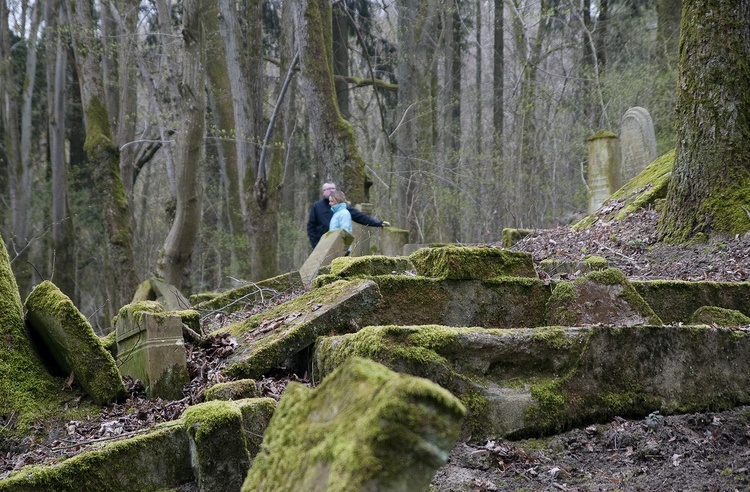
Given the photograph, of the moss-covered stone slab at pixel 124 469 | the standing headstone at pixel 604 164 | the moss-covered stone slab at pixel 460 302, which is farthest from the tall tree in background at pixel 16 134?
the moss-covered stone slab at pixel 124 469

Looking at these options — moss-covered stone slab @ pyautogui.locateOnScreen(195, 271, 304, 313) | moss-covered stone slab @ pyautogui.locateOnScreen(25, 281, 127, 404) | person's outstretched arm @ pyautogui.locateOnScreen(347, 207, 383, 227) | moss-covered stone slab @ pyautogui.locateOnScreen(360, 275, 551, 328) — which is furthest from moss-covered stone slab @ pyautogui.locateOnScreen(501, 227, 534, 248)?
moss-covered stone slab @ pyautogui.locateOnScreen(25, 281, 127, 404)

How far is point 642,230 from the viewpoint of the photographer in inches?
386

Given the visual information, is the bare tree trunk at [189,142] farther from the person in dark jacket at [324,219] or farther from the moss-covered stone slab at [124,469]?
the moss-covered stone slab at [124,469]

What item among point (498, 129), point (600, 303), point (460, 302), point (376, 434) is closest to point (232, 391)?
point (460, 302)

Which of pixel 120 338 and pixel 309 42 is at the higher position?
pixel 309 42

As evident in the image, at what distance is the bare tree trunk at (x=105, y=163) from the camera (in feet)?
42.2

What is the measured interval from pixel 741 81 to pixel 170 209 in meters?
10.8

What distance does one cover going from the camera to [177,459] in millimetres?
4027

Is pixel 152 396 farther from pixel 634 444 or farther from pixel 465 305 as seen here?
pixel 634 444

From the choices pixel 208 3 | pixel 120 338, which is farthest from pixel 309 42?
pixel 120 338

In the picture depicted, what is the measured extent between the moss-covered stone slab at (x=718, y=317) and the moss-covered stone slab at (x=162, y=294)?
5.78 m

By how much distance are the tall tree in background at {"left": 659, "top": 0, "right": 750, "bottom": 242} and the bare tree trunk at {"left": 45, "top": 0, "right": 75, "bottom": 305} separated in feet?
45.4

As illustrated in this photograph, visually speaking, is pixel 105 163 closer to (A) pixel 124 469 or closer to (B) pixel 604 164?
(B) pixel 604 164

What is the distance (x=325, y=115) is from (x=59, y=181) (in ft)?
26.0
